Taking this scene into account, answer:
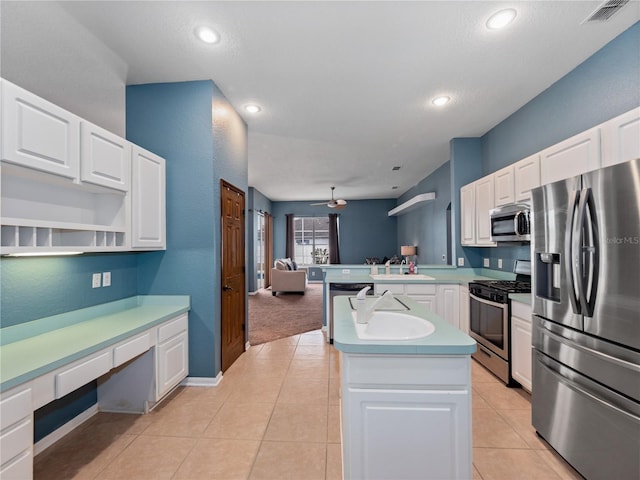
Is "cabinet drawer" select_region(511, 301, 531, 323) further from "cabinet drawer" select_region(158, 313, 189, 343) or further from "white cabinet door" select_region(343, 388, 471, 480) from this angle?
"cabinet drawer" select_region(158, 313, 189, 343)

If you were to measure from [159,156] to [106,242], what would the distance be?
104cm

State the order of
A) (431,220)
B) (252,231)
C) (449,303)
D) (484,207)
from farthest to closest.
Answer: (252,231) → (431,220) → (449,303) → (484,207)

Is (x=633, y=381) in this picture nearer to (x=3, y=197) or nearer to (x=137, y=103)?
(x=3, y=197)

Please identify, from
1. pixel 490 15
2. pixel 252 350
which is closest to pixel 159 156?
pixel 252 350

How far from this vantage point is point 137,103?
2852mm

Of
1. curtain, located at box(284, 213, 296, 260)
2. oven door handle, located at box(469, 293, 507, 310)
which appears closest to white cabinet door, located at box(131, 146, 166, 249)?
oven door handle, located at box(469, 293, 507, 310)

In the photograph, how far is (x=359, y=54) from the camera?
2400mm

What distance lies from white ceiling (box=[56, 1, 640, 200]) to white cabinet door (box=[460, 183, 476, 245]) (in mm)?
870

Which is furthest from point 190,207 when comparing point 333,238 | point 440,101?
point 333,238

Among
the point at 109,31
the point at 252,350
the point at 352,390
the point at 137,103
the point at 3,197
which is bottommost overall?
the point at 252,350

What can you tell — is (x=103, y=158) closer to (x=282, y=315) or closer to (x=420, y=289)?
(x=420, y=289)

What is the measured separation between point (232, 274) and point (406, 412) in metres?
2.44

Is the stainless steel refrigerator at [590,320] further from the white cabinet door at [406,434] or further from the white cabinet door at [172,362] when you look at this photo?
the white cabinet door at [172,362]

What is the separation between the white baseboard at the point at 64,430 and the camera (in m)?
1.91
